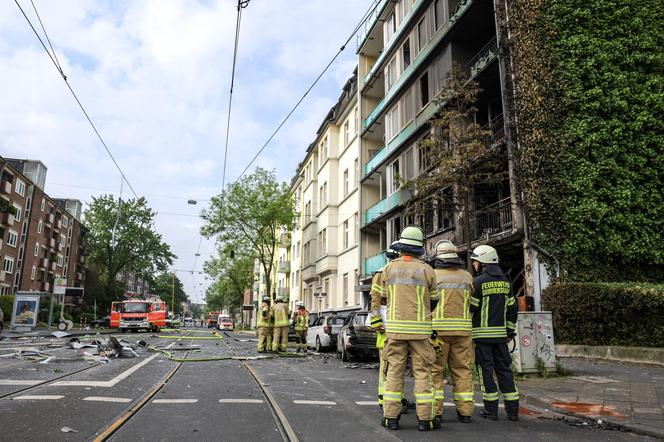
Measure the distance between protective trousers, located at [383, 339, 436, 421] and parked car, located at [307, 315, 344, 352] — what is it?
13400 millimetres

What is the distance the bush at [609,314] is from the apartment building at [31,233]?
1686 inches

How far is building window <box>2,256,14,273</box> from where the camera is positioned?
158ft

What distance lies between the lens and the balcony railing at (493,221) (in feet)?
58.4

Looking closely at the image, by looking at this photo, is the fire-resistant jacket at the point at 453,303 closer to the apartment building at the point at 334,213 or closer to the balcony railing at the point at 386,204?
the balcony railing at the point at 386,204

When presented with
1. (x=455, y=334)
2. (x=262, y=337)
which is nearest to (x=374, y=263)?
(x=262, y=337)

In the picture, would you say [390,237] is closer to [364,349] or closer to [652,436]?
[364,349]

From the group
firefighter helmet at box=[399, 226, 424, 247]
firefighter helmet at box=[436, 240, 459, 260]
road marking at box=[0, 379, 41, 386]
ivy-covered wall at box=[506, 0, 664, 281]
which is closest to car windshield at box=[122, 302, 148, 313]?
ivy-covered wall at box=[506, 0, 664, 281]

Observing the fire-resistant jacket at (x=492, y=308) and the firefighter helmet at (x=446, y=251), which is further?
the firefighter helmet at (x=446, y=251)

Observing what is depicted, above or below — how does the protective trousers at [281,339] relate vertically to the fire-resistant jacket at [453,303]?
below

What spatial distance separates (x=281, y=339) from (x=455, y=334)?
1205cm

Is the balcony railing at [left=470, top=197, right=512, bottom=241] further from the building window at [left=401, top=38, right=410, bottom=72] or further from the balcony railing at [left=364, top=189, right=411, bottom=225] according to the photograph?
the building window at [left=401, top=38, right=410, bottom=72]

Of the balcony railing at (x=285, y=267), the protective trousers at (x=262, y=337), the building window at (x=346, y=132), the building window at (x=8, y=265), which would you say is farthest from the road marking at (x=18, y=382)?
the balcony railing at (x=285, y=267)

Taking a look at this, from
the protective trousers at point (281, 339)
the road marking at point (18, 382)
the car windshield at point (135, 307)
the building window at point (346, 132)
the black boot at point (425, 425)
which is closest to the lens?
the black boot at point (425, 425)

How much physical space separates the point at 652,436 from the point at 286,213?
1508 inches
